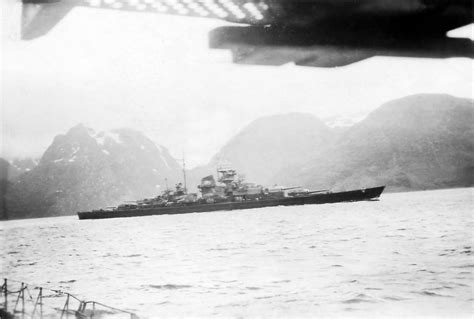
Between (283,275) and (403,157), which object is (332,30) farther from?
(403,157)

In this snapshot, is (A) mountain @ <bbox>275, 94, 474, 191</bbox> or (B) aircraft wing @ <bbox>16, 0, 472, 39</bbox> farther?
(A) mountain @ <bbox>275, 94, 474, 191</bbox>

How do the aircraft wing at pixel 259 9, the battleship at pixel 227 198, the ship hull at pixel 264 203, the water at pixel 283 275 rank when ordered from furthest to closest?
1. the battleship at pixel 227 198
2. the ship hull at pixel 264 203
3. the water at pixel 283 275
4. the aircraft wing at pixel 259 9

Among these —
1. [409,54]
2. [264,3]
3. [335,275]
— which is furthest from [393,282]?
[264,3]

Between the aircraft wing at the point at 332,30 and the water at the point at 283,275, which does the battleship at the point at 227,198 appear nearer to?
the water at the point at 283,275

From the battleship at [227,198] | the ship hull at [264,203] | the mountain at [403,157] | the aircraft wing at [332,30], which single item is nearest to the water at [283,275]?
the aircraft wing at [332,30]

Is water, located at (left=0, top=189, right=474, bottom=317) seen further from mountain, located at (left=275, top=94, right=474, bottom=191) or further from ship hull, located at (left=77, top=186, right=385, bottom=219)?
mountain, located at (left=275, top=94, right=474, bottom=191)

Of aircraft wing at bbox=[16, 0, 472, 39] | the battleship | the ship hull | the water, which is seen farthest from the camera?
the battleship

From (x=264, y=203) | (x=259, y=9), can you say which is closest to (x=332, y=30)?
(x=259, y=9)

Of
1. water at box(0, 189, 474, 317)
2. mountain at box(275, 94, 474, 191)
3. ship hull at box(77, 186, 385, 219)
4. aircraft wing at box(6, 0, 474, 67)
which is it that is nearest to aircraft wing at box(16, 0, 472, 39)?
aircraft wing at box(6, 0, 474, 67)

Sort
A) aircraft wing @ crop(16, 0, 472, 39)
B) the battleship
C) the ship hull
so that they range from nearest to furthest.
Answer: aircraft wing @ crop(16, 0, 472, 39) < the ship hull < the battleship
